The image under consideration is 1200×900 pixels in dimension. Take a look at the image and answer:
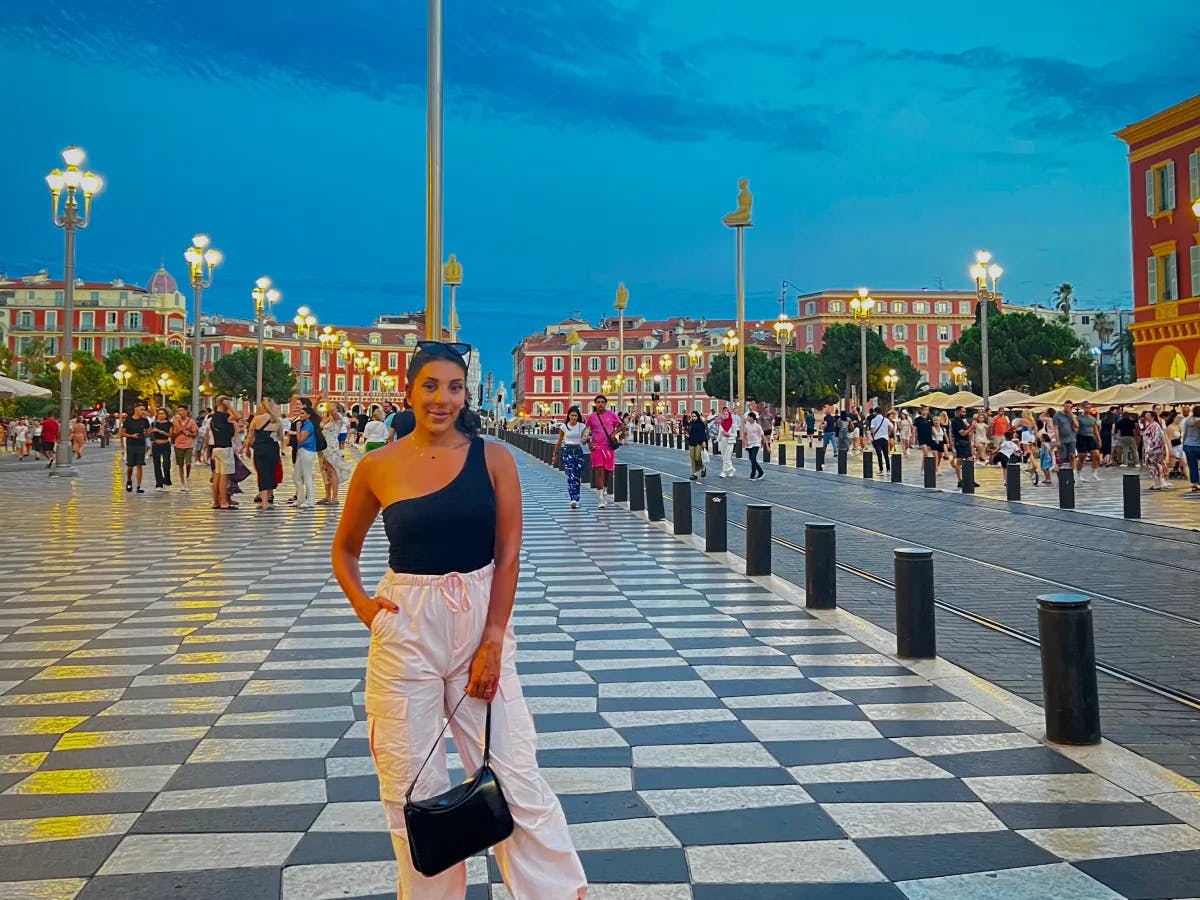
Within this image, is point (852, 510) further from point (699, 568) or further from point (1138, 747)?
point (1138, 747)

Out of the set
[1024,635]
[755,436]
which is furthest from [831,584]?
[755,436]

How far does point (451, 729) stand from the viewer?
297 centimetres

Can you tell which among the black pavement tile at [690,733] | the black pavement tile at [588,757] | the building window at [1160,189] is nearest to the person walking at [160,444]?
the black pavement tile at [690,733]

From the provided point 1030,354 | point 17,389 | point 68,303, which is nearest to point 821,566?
point 68,303

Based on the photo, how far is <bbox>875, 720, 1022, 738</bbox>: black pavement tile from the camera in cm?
520

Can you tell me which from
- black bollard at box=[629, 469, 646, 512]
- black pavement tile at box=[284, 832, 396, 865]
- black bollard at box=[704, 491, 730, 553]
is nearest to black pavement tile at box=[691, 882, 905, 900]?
black pavement tile at box=[284, 832, 396, 865]

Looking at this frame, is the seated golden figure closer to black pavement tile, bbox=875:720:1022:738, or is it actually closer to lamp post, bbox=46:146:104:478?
lamp post, bbox=46:146:104:478

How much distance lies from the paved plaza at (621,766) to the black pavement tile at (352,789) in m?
0.01

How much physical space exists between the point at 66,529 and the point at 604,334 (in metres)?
121

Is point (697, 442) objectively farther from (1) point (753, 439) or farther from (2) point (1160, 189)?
(2) point (1160, 189)

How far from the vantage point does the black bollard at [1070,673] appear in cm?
495

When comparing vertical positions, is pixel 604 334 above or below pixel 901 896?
above

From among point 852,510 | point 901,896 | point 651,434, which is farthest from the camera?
point 651,434

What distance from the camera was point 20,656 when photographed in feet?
23.1
